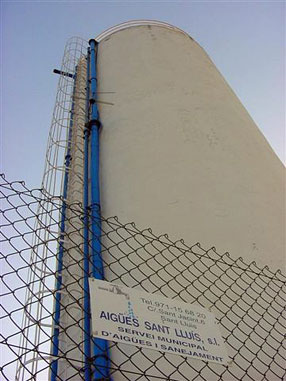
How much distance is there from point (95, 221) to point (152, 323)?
1000 mm

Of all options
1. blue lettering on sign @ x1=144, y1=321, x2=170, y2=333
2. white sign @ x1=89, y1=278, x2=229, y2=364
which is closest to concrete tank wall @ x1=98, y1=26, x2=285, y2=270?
white sign @ x1=89, y1=278, x2=229, y2=364

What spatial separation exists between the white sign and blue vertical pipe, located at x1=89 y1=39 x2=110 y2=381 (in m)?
0.18

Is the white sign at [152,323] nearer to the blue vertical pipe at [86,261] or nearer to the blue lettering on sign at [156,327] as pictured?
the blue lettering on sign at [156,327]

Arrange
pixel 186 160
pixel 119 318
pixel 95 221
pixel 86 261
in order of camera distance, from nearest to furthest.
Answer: pixel 119 318
pixel 86 261
pixel 95 221
pixel 186 160

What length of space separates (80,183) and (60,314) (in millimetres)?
1062

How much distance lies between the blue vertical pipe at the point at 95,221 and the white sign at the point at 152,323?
0.59ft

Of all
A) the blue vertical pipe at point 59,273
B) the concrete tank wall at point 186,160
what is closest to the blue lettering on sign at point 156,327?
the blue vertical pipe at point 59,273

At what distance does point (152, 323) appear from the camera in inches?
61.6

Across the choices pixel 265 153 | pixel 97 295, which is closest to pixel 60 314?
pixel 97 295

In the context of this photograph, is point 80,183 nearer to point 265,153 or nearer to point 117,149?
point 117,149

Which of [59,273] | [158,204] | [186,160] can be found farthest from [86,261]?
[186,160]

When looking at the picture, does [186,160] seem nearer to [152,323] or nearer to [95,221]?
[95,221]

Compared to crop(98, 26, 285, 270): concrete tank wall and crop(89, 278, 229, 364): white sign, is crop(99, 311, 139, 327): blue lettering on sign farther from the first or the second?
crop(98, 26, 285, 270): concrete tank wall

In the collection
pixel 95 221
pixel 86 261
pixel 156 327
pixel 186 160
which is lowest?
pixel 156 327
